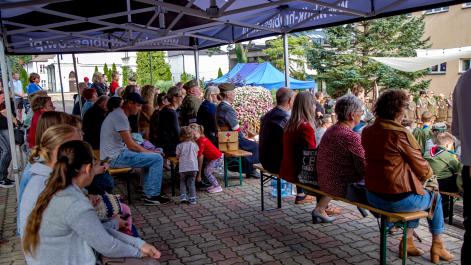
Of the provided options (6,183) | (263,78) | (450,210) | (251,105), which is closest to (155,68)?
(263,78)

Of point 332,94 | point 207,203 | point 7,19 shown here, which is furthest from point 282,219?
point 332,94

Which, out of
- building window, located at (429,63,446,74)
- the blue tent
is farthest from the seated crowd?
building window, located at (429,63,446,74)

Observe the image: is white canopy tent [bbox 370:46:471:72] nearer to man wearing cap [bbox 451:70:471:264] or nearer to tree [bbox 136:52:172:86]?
man wearing cap [bbox 451:70:471:264]

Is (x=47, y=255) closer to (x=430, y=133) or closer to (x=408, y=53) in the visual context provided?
(x=430, y=133)

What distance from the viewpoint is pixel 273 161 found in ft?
17.6

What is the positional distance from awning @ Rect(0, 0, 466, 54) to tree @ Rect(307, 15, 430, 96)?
1356cm

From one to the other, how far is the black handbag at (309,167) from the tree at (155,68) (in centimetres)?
3492

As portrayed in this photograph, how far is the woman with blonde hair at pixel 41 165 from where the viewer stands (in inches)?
99.0

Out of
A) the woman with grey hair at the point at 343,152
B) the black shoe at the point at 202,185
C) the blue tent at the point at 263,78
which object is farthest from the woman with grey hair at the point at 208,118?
the blue tent at the point at 263,78

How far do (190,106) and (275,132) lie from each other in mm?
2431

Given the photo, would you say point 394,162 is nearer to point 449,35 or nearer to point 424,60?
point 424,60

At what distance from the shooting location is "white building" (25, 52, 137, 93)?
2098 inches

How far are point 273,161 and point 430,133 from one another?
281 cm

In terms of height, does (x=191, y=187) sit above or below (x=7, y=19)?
below
